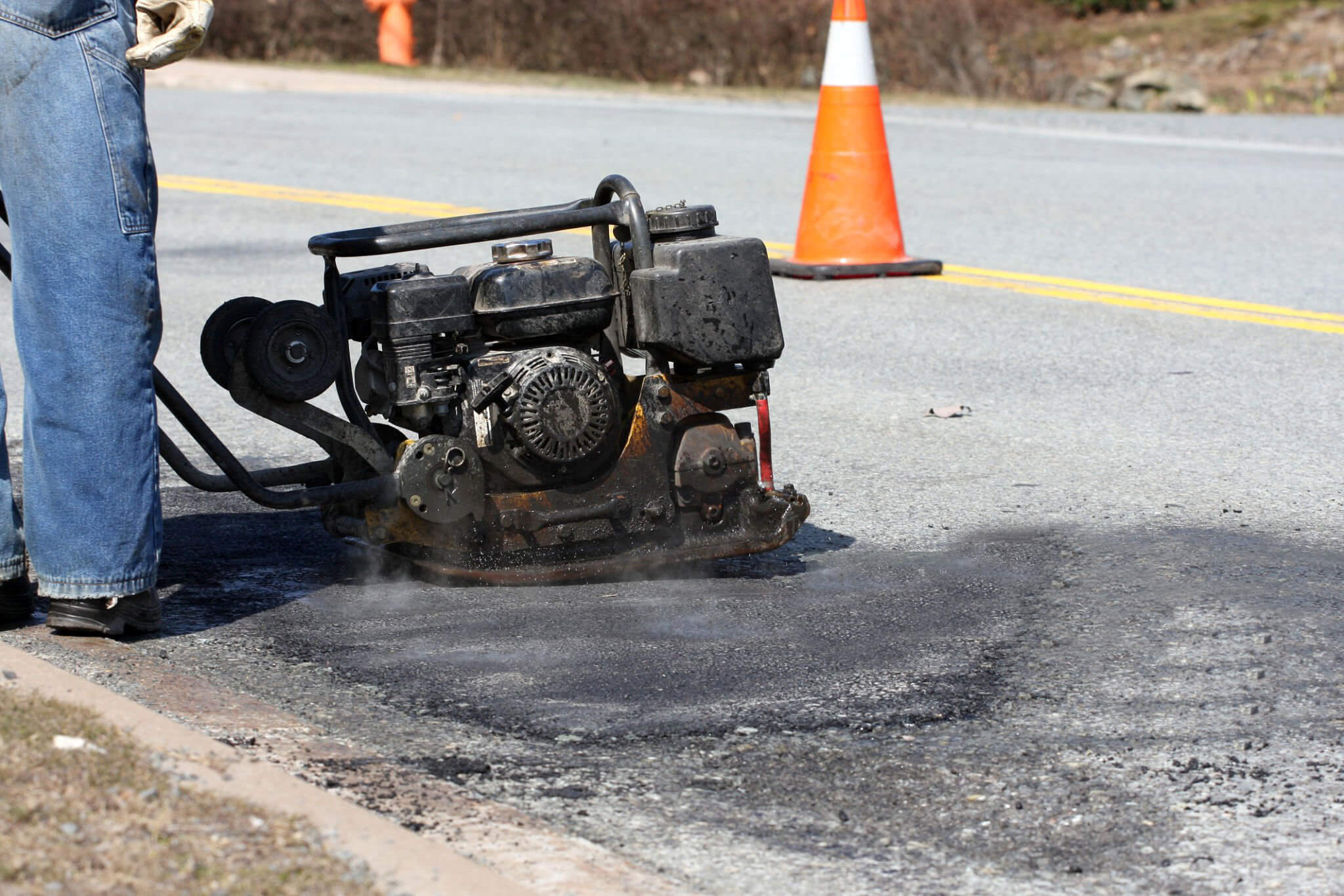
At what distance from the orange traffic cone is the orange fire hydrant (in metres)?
12.6

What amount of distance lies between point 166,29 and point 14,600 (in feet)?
3.81

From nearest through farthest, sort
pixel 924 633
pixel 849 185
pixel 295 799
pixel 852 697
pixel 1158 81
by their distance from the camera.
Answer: pixel 295 799 < pixel 852 697 < pixel 924 633 < pixel 849 185 < pixel 1158 81

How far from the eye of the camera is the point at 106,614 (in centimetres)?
345

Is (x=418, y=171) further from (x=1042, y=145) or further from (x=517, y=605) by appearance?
(x=517, y=605)

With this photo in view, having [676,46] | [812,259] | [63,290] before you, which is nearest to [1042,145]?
[812,259]

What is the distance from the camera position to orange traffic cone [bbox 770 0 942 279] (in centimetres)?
786

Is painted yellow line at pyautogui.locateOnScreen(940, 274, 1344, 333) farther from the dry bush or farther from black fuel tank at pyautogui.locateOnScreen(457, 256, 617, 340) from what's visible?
the dry bush

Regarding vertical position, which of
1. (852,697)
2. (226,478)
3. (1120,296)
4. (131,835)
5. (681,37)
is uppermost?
(681,37)

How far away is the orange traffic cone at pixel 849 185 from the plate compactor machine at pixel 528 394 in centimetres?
386

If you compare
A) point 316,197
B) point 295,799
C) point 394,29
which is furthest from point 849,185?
point 394,29

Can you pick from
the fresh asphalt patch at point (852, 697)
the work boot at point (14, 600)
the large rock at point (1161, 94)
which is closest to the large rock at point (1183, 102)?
the large rock at point (1161, 94)

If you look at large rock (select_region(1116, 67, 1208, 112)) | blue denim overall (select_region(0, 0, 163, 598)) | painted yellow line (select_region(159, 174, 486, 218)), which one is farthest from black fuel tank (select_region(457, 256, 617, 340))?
large rock (select_region(1116, 67, 1208, 112))

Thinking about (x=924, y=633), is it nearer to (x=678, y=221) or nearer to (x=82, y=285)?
(x=678, y=221)

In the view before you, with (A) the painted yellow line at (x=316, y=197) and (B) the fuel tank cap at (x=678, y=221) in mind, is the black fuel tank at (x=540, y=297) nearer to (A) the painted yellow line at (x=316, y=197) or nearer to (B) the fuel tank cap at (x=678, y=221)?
(B) the fuel tank cap at (x=678, y=221)
